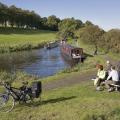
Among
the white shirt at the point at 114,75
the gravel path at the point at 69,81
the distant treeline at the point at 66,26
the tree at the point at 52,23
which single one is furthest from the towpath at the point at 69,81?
the tree at the point at 52,23

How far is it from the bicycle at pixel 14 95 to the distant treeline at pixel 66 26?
113ft

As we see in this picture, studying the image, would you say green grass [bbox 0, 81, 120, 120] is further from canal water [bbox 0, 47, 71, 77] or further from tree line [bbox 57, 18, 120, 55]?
tree line [bbox 57, 18, 120, 55]

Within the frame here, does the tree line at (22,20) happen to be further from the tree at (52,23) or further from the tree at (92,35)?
the tree at (92,35)

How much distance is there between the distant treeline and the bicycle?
3429cm

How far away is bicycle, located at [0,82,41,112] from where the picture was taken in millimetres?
14484

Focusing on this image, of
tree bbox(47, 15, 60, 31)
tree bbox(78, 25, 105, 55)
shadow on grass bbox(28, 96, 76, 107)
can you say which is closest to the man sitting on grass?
shadow on grass bbox(28, 96, 76, 107)

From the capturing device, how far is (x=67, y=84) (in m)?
22.7

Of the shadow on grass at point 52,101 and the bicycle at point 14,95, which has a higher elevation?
the bicycle at point 14,95

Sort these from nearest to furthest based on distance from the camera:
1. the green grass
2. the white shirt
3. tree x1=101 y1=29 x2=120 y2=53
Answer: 1. the green grass
2. the white shirt
3. tree x1=101 y1=29 x2=120 y2=53

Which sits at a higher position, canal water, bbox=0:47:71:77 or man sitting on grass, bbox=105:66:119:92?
man sitting on grass, bbox=105:66:119:92

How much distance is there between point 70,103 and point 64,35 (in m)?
126

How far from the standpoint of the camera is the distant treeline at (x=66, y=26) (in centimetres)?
5309

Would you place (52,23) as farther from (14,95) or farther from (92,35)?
(14,95)

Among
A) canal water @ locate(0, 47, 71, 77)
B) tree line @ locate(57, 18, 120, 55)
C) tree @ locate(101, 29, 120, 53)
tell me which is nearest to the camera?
canal water @ locate(0, 47, 71, 77)
